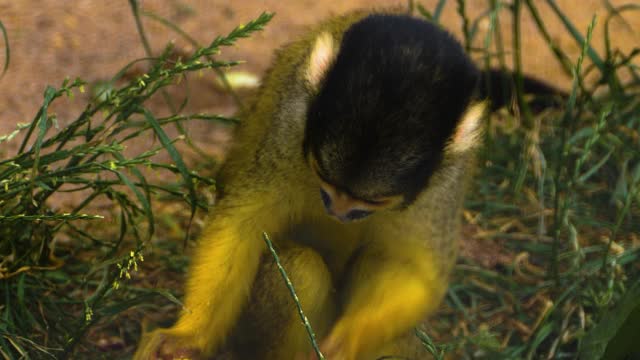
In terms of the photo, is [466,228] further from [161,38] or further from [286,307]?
[161,38]

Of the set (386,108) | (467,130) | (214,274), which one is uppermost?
(386,108)

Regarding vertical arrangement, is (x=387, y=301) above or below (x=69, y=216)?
below

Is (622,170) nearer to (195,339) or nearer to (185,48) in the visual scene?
(195,339)

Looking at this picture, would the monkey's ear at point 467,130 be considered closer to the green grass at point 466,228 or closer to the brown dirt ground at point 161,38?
the green grass at point 466,228

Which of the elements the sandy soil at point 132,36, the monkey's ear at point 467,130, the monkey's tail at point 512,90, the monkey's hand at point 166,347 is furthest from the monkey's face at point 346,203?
the sandy soil at point 132,36

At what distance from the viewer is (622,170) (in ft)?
15.5

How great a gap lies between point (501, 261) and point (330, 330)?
1.36 metres

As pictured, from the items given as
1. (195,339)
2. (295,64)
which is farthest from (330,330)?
(295,64)

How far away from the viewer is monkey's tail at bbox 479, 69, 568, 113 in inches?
195

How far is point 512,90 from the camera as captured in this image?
502 centimetres

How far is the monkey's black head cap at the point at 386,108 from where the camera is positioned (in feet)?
9.12

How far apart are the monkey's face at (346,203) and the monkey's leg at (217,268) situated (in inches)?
15.4

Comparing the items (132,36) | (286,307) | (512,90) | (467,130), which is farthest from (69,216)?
(132,36)

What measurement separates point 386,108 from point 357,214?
1.32ft
